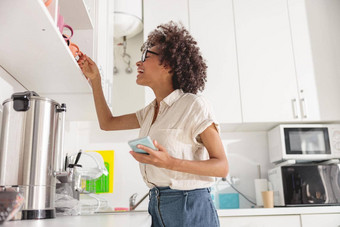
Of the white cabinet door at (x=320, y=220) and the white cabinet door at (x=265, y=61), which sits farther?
the white cabinet door at (x=265, y=61)

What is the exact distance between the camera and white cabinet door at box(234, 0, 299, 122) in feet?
8.81

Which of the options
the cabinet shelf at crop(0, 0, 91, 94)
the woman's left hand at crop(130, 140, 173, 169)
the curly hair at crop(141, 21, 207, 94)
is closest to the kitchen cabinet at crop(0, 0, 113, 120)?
the cabinet shelf at crop(0, 0, 91, 94)

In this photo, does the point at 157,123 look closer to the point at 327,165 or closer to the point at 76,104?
the point at 76,104

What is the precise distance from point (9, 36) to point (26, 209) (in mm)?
561

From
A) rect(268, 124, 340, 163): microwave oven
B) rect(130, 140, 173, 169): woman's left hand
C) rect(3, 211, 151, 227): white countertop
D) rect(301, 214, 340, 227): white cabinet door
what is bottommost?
rect(301, 214, 340, 227): white cabinet door

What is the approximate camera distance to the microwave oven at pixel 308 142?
2654mm

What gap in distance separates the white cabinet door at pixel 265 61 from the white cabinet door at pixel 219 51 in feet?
0.17

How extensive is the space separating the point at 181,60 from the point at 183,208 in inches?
24.6

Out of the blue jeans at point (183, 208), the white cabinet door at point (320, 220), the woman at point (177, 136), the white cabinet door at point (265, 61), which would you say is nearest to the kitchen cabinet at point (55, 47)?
the woman at point (177, 136)

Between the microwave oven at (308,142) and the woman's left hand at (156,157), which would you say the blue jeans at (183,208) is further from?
the microwave oven at (308,142)

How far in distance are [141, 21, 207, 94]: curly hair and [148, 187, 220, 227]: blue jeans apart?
0.47 meters

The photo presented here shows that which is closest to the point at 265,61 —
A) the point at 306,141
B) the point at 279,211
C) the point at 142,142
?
the point at 306,141

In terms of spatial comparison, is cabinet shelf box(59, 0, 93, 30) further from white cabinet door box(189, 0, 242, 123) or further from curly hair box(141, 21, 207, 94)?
white cabinet door box(189, 0, 242, 123)

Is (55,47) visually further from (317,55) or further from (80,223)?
(317,55)
